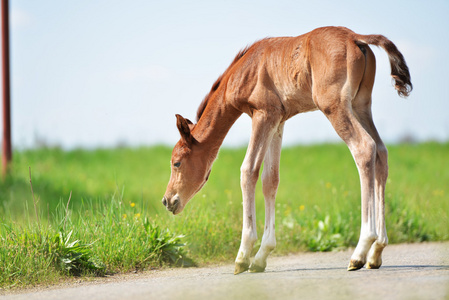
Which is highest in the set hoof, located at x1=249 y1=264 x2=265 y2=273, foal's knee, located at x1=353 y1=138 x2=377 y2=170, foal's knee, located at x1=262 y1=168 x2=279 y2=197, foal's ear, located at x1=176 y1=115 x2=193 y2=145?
foal's ear, located at x1=176 y1=115 x2=193 y2=145

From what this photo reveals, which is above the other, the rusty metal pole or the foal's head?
the rusty metal pole

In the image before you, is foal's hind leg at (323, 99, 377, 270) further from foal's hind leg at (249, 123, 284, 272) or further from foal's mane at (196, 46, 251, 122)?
foal's mane at (196, 46, 251, 122)

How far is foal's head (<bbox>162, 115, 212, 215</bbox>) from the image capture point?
661cm

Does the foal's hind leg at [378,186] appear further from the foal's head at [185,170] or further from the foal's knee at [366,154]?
the foal's head at [185,170]

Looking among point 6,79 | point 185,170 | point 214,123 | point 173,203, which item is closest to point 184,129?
point 214,123

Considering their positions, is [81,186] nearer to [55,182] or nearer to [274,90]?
[55,182]

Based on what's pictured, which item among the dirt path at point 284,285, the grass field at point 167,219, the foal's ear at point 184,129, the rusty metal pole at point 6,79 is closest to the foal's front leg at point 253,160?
the dirt path at point 284,285

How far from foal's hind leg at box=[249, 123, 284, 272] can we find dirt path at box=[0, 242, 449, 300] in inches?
15.2

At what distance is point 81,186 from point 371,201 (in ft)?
32.6

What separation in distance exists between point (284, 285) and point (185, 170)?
7.77 ft

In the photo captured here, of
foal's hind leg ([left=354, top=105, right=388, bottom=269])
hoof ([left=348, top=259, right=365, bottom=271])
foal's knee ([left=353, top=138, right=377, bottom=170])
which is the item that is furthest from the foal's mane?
hoof ([left=348, top=259, right=365, bottom=271])

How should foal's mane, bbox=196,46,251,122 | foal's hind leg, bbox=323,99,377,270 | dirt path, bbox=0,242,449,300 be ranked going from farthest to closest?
foal's mane, bbox=196,46,251,122, foal's hind leg, bbox=323,99,377,270, dirt path, bbox=0,242,449,300

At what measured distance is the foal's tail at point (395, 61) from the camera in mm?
5711

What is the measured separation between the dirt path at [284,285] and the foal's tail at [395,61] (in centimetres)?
197
